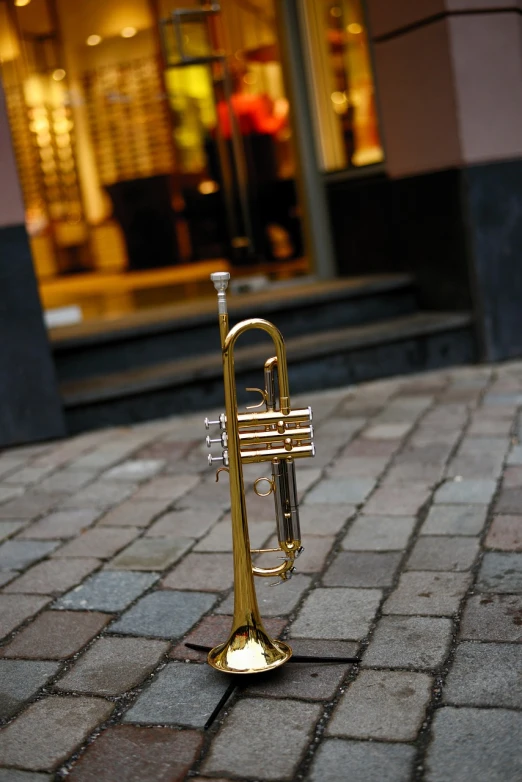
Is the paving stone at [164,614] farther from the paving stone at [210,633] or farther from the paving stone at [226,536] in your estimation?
the paving stone at [226,536]

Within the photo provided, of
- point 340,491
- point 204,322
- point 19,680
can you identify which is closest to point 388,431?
point 340,491

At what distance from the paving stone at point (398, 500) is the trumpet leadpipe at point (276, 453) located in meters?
1.34

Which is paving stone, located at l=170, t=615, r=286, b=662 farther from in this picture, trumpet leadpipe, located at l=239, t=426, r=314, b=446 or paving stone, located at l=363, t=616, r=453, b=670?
trumpet leadpipe, located at l=239, t=426, r=314, b=446

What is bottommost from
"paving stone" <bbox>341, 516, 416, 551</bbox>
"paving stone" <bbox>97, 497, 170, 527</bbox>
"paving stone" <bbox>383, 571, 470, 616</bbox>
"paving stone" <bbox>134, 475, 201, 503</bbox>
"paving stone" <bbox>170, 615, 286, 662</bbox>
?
"paving stone" <bbox>383, 571, 470, 616</bbox>

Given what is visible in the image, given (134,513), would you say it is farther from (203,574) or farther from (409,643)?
(409,643)

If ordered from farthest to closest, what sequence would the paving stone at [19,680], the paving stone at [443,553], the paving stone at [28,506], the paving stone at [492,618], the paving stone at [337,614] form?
1. the paving stone at [28,506]
2. the paving stone at [443,553]
3. the paving stone at [337,614]
4. the paving stone at [492,618]
5. the paving stone at [19,680]

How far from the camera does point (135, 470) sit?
14.1ft

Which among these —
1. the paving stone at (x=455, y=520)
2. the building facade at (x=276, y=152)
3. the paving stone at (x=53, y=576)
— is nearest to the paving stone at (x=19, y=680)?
the paving stone at (x=53, y=576)

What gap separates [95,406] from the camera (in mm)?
5188

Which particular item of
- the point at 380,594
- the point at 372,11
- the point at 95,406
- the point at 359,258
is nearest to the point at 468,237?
the point at 359,258

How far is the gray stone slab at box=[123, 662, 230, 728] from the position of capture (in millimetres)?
2156

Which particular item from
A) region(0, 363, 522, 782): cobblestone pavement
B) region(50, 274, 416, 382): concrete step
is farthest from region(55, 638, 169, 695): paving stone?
region(50, 274, 416, 382): concrete step

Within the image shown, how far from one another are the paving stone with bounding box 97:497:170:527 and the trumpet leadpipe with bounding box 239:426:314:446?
147 centimetres

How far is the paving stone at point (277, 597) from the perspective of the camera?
270 cm
